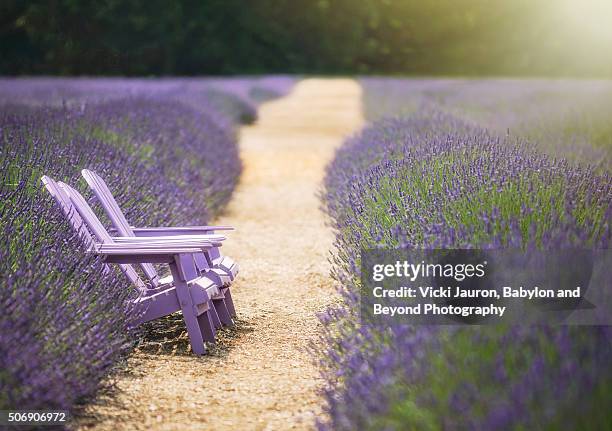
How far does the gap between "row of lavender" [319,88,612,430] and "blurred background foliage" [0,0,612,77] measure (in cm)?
2624

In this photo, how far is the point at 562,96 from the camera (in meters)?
13.3

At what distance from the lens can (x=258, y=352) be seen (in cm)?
377

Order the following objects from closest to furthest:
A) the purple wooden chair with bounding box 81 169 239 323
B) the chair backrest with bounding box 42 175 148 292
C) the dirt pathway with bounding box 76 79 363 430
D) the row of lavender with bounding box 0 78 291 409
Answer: the row of lavender with bounding box 0 78 291 409
the dirt pathway with bounding box 76 79 363 430
the chair backrest with bounding box 42 175 148 292
the purple wooden chair with bounding box 81 169 239 323

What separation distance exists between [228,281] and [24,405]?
141 centimetres

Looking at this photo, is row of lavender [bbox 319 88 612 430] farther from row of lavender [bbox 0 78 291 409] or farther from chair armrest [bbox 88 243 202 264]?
row of lavender [bbox 0 78 291 409]

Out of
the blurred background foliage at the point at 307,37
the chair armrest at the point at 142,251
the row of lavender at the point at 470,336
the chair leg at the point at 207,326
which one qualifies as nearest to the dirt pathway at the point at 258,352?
the chair leg at the point at 207,326

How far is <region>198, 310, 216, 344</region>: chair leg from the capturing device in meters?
3.77

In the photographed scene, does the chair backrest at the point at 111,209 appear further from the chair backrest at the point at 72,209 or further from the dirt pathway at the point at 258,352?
the dirt pathway at the point at 258,352

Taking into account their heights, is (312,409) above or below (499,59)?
above

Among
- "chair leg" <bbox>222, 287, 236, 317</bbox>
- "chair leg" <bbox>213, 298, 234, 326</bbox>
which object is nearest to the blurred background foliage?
"chair leg" <bbox>222, 287, 236, 317</bbox>

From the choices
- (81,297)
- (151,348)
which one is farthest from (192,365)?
(81,297)

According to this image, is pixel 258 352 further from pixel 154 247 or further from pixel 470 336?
pixel 470 336

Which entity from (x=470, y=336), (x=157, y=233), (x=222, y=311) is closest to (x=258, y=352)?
(x=222, y=311)

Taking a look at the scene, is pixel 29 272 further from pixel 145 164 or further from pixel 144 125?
pixel 144 125
